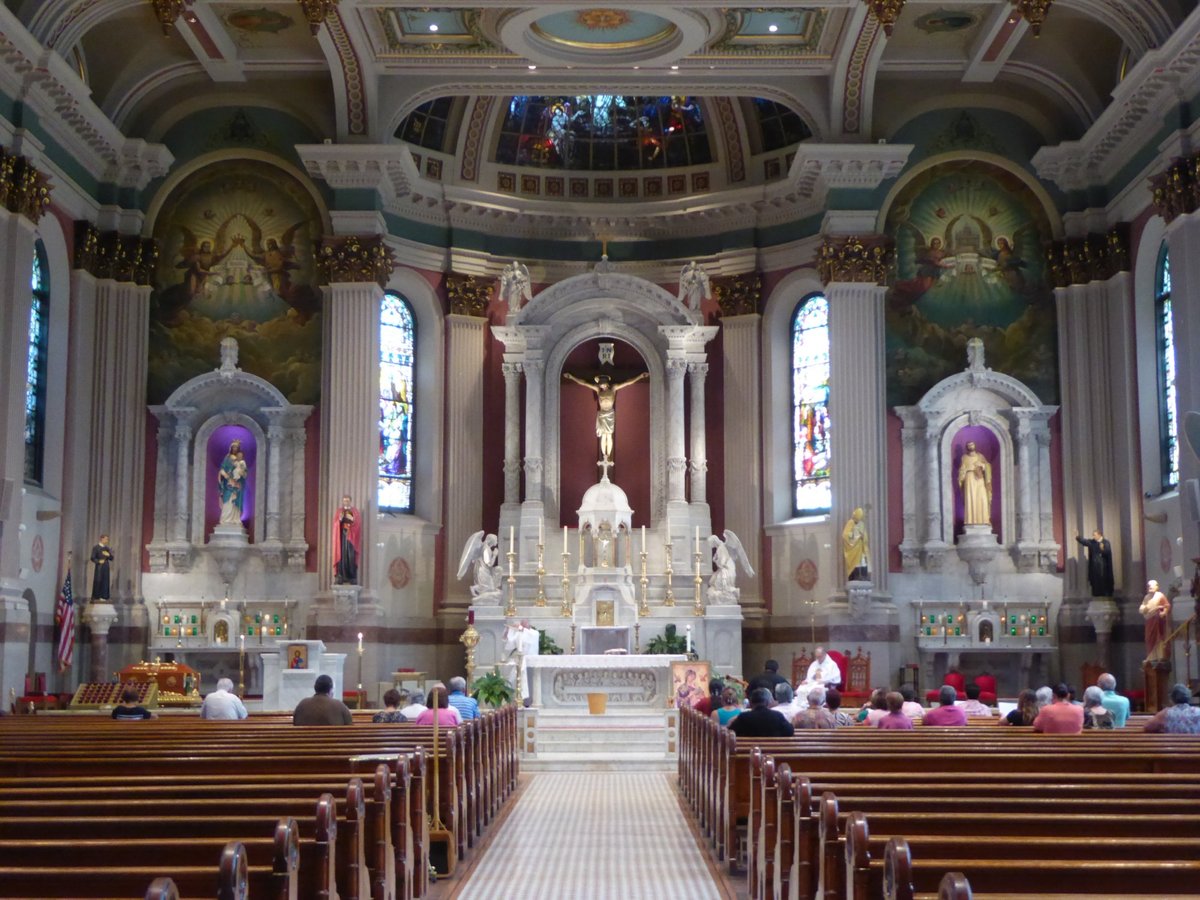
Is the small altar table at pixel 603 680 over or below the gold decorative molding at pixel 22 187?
below

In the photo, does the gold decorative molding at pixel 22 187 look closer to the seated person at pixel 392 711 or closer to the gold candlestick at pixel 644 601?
the seated person at pixel 392 711

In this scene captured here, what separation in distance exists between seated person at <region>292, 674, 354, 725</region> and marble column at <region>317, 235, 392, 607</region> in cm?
1211

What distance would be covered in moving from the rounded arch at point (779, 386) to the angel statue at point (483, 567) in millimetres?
5320

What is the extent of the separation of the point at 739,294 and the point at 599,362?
9.84 feet

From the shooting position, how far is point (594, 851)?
36.9 feet

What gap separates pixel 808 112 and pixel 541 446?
7.87m

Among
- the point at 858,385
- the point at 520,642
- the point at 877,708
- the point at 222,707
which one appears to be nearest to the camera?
the point at 877,708

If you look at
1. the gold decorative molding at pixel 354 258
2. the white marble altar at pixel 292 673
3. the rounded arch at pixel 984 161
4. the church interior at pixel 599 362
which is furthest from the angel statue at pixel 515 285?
the white marble altar at pixel 292 673

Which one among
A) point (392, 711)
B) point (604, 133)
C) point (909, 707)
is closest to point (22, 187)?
point (392, 711)

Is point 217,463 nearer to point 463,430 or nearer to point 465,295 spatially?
point 463,430

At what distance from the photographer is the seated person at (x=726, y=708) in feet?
47.7

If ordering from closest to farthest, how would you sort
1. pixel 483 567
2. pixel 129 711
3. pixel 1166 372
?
pixel 129 711 → pixel 1166 372 → pixel 483 567

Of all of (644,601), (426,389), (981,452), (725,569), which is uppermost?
(426,389)

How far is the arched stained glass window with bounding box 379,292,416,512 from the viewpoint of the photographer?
27.9 m
